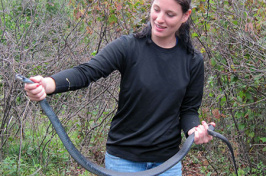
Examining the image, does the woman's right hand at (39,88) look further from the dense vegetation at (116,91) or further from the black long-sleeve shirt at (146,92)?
the dense vegetation at (116,91)

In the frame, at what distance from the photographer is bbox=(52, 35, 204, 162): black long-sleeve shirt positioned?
2027 mm

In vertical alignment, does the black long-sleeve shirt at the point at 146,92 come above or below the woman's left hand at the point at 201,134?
above

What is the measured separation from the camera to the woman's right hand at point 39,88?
159 cm

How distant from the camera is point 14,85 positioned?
152 inches

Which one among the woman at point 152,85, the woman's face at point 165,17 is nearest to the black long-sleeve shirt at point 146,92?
the woman at point 152,85

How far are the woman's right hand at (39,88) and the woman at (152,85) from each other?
29cm

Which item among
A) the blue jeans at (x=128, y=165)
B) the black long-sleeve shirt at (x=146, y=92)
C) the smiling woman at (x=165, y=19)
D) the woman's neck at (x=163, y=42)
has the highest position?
the smiling woman at (x=165, y=19)

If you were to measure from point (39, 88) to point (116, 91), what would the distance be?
2.93 metres

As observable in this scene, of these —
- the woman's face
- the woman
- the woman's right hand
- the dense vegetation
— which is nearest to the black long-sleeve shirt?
the woman

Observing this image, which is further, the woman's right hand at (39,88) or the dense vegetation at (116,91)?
the dense vegetation at (116,91)

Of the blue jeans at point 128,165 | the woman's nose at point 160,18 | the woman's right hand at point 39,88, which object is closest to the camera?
the woman's right hand at point 39,88

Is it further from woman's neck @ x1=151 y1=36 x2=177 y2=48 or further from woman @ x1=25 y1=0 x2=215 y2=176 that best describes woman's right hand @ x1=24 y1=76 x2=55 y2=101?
woman's neck @ x1=151 y1=36 x2=177 y2=48

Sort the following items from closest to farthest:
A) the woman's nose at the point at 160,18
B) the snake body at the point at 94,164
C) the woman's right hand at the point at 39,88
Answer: the woman's right hand at the point at 39,88 < the snake body at the point at 94,164 < the woman's nose at the point at 160,18

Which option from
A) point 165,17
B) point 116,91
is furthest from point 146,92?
point 116,91
